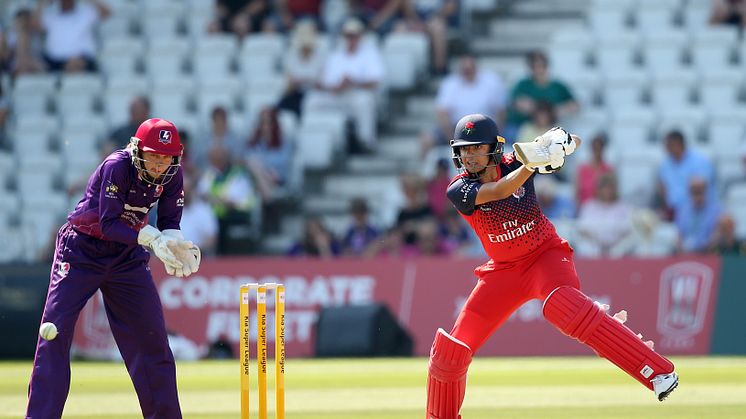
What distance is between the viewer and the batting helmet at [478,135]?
22.2ft

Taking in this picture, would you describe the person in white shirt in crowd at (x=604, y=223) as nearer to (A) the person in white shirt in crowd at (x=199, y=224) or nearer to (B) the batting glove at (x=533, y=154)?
(A) the person in white shirt in crowd at (x=199, y=224)

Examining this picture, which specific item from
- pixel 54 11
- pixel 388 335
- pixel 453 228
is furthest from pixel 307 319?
pixel 54 11

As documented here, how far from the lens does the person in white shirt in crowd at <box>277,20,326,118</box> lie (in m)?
15.0

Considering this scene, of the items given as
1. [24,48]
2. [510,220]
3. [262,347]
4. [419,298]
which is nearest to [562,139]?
[510,220]

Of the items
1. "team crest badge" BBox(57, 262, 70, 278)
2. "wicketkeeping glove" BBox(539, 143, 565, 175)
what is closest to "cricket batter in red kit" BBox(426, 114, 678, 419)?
"wicketkeeping glove" BBox(539, 143, 565, 175)

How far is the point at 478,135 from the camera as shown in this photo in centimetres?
678

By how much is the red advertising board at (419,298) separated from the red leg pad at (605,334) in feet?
17.6

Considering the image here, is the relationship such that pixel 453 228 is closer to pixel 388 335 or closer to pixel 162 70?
pixel 388 335

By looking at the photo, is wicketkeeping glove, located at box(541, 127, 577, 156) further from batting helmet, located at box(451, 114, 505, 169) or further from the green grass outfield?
the green grass outfield

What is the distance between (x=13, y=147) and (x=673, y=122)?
7.54 metres

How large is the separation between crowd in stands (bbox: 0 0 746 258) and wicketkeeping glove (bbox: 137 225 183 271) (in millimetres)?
6418

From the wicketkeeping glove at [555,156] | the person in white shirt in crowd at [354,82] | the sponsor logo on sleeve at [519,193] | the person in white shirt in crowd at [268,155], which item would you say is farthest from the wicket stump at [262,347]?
the person in white shirt in crowd at [354,82]

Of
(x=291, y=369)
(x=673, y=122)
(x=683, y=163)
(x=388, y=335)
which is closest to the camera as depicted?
(x=291, y=369)

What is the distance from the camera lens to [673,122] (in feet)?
45.1
